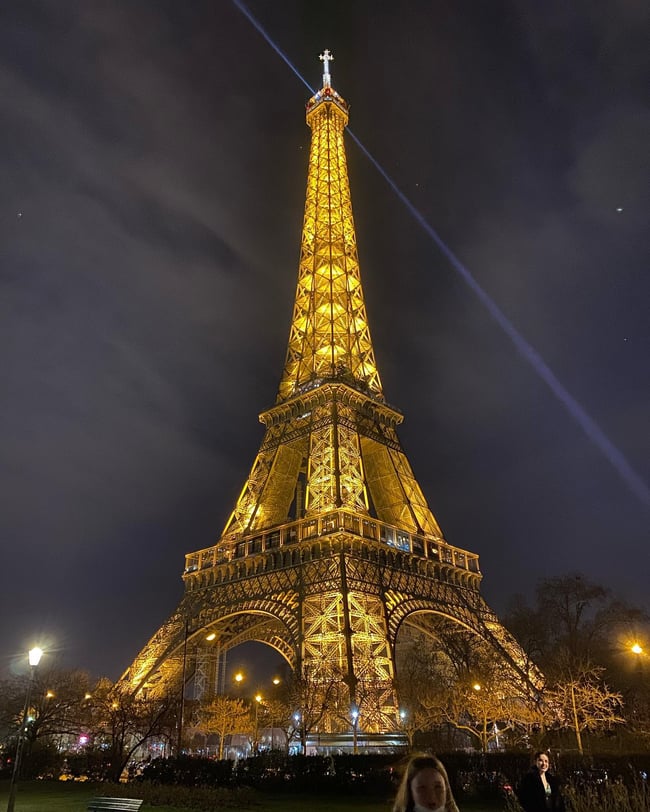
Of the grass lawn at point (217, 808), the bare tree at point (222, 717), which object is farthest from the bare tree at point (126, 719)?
the bare tree at point (222, 717)

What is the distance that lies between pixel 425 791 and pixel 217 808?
15786 mm

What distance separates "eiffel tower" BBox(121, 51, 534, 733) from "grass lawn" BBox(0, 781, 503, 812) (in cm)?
932

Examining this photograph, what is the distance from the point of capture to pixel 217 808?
16688mm

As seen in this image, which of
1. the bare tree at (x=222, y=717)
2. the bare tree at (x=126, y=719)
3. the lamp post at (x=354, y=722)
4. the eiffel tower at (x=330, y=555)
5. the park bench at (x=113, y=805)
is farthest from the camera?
the bare tree at (x=222, y=717)

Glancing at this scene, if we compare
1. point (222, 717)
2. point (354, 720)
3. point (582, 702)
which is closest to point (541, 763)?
point (354, 720)

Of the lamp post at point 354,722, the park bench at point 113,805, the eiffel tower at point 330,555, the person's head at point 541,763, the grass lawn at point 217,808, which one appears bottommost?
the grass lawn at point 217,808

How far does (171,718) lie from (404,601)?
47.8 ft

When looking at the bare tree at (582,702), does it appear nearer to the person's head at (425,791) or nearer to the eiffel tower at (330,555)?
the eiffel tower at (330,555)

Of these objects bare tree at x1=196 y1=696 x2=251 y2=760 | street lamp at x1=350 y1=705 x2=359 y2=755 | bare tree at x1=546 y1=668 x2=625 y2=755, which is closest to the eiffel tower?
street lamp at x1=350 y1=705 x2=359 y2=755

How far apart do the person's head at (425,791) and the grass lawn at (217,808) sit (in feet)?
48.4

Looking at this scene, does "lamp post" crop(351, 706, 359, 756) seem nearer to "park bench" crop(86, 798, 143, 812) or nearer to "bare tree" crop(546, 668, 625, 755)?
"bare tree" crop(546, 668, 625, 755)

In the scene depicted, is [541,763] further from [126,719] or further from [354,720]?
[354,720]

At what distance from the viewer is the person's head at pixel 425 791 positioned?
3.92m

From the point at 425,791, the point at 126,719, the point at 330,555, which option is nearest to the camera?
the point at 425,791
